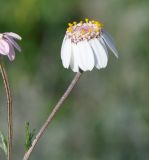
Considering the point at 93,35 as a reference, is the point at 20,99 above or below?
below

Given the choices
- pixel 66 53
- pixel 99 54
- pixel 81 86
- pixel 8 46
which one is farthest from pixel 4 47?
pixel 81 86

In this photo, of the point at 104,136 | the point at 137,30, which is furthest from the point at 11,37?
the point at 137,30

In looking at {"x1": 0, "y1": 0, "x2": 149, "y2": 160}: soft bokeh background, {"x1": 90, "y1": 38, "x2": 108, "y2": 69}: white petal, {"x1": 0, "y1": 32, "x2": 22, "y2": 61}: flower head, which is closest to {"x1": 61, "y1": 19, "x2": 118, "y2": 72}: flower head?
{"x1": 90, "y1": 38, "x2": 108, "y2": 69}: white petal

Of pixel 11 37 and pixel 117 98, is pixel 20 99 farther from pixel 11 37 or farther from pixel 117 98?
pixel 11 37

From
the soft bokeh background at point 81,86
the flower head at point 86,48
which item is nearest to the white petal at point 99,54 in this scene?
the flower head at point 86,48

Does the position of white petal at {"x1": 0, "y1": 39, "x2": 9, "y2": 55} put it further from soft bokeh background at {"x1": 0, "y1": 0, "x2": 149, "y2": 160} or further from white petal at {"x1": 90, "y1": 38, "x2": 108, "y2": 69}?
soft bokeh background at {"x1": 0, "y1": 0, "x2": 149, "y2": 160}
